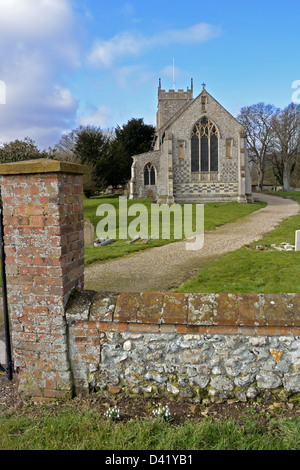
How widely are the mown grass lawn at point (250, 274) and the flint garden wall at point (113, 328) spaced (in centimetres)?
357

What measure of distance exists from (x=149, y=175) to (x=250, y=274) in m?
28.8

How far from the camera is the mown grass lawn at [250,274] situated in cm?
675

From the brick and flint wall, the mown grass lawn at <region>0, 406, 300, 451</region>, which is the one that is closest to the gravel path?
the brick and flint wall

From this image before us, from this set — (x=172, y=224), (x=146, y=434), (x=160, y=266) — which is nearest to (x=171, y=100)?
(x=172, y=224)

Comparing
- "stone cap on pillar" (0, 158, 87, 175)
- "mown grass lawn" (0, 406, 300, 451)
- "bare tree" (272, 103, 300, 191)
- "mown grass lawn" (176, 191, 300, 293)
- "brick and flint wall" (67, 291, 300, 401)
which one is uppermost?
"bare tree" (272, 103, 300, 191)

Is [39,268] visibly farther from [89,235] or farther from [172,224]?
[172,224]

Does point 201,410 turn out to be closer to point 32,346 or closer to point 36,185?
point 32,346

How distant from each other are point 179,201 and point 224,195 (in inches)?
160

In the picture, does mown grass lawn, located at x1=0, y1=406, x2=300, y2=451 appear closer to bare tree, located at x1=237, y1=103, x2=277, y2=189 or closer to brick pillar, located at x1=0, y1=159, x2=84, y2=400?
brick pillar, located at x1=0, y1=159, x2=84, y2=400

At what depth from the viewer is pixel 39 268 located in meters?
3.17

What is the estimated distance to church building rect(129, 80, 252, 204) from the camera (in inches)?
1125

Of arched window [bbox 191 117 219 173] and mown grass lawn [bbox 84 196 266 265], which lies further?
arched window [bbox 191 117 219 173]

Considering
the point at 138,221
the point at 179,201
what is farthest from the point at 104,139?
the point at 138,221
